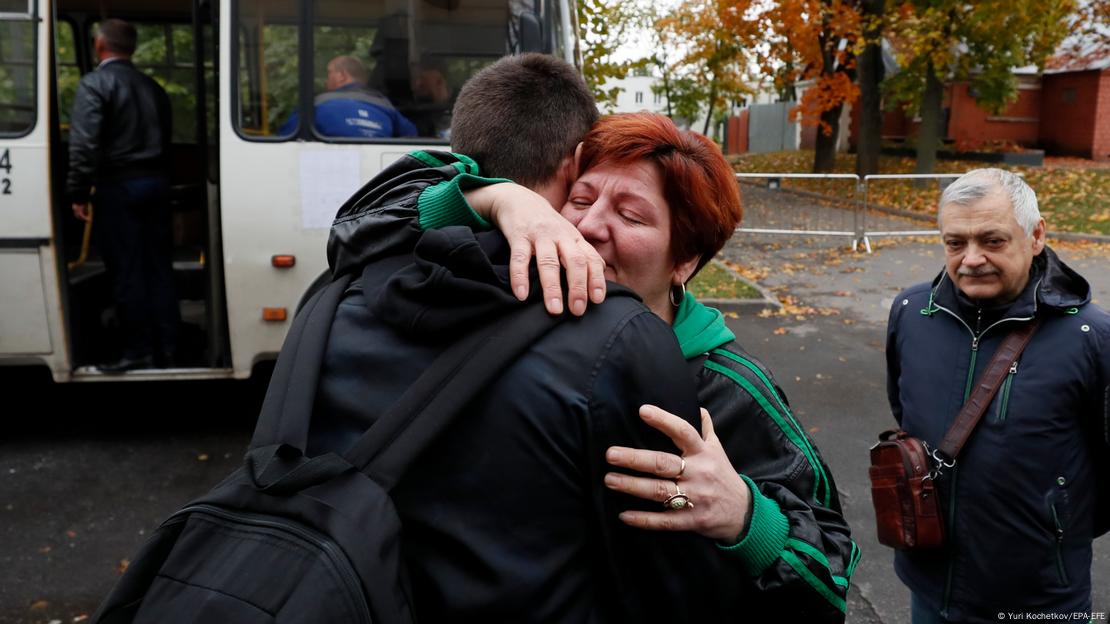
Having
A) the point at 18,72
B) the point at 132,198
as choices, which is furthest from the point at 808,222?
the point at 18,72

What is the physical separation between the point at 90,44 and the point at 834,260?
33.8 ft

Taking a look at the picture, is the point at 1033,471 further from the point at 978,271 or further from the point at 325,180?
the point at 325,180

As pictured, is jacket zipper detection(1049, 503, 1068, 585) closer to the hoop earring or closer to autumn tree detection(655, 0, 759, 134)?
the hoop earring

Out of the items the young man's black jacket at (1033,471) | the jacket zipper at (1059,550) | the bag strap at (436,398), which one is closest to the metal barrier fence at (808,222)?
the young man's black jacket at (1033,471)

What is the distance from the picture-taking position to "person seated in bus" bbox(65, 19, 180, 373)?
5.73m

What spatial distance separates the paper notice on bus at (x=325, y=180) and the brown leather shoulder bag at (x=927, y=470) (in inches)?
152

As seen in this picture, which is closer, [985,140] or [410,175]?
[410,175]

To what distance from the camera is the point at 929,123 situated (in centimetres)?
2275

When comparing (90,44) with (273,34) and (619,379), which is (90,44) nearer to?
(273,34)

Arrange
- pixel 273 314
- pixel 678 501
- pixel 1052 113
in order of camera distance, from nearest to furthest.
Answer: pixel 678 501 < pixel 273 314 < pixel 1052 113

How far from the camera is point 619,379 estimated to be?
4.26ft

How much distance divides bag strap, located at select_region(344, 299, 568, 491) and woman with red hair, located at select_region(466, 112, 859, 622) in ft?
0.74

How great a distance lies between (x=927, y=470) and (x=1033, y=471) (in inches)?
11.8

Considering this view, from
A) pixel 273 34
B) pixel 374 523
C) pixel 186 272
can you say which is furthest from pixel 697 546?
pixel 186 272
